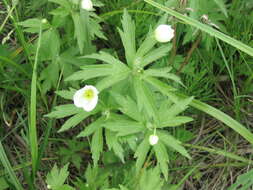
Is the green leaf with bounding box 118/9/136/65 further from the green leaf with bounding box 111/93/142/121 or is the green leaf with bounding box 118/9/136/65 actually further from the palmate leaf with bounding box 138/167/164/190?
the palmate leaf with bounding box 138/167/164/190

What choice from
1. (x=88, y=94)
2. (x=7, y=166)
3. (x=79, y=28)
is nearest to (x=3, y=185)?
(x=7, y=166)

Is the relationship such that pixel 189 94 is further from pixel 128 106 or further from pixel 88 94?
pixel 88 94

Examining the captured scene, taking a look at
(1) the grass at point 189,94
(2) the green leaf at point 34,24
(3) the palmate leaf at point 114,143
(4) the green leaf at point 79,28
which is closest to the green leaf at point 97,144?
(3) the palmate leaf at point 114,143

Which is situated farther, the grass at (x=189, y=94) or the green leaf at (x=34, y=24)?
the grass at (x=189, y=94)

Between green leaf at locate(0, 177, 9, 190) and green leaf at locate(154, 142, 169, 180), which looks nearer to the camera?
green leaf at locate(154, 142, 169, 180)

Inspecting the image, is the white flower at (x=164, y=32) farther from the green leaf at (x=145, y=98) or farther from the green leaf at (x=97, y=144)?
the green leaf at (x=97, y=144)

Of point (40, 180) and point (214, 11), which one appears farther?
point (214, 11)

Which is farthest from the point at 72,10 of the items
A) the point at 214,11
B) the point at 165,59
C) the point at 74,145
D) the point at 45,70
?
the point at 214,11

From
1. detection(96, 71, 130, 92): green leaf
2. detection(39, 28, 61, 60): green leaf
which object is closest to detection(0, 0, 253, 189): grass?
detection(39, 28, 61, 60): green leaf

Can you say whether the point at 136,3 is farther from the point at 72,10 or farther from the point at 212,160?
the point at 212,160

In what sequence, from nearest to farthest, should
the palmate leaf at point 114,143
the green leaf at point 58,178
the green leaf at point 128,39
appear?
1. the green leaf at point 128,39
2. the palmate leaf at point 114,143
3. the green leaf at point 58,178

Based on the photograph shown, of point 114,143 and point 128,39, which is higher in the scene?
point 128,39
